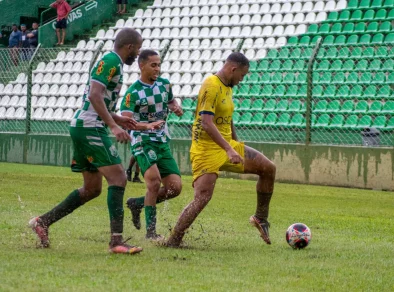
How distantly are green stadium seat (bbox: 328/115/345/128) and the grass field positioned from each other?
530cm

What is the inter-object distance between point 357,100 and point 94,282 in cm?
1439

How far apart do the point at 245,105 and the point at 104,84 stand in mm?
14184

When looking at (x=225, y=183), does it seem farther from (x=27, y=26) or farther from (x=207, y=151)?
(x=27, y=26)

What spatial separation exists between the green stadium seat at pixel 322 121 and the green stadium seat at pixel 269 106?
1.52 meters

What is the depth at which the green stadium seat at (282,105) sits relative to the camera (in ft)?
69.6

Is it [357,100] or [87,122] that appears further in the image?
[357,100]

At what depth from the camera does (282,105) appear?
21.3 m

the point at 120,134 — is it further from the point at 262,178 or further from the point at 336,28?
the point at 336,28

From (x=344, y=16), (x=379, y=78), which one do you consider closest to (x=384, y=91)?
(x=379, y=78)

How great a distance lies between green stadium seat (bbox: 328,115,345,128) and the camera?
65.4ft

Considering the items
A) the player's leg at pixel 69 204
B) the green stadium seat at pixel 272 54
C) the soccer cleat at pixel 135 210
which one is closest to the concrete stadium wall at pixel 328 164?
the green stadium seat at pixel 272 54

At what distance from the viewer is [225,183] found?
19.3 meters

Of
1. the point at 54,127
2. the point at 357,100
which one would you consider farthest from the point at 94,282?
the point at 54,127

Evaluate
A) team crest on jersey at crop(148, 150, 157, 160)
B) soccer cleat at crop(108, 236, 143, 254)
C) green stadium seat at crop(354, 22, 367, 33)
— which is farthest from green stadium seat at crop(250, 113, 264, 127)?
soccer cleat at crop(108, 236, 143, 254)
